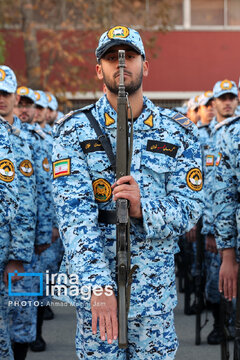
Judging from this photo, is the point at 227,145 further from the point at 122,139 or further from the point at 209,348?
the point at 209,348

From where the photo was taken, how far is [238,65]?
65.4 ft

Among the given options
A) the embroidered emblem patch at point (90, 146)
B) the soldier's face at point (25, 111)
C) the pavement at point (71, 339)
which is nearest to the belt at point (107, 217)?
the embroidered emblem patch at point (90, 146)

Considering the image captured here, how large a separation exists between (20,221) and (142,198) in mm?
2006

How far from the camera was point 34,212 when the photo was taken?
4781 mm

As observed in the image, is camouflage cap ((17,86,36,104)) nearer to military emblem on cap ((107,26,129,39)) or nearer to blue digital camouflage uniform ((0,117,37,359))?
blue digital camouflage uniform ((0,117,37,359))

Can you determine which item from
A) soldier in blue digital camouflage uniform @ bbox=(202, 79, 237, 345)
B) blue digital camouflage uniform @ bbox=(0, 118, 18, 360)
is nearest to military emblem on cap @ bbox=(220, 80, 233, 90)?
soldier in blue digital camouflage uniform @ bbox=(202, 79, 237, 345)

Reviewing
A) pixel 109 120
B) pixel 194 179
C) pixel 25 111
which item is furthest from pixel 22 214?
pixel 25 111

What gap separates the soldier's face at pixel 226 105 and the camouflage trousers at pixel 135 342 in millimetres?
4331

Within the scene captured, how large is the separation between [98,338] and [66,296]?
9.1 inches

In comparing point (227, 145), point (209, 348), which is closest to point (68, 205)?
point (227, 145)

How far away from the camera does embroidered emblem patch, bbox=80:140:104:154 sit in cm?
288

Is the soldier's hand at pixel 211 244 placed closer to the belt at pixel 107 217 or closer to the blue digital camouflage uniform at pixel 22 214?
the blue digital camouflage uniform at pixel 22 214

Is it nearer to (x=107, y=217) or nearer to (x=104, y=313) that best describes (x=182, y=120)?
(x=107, y=217)

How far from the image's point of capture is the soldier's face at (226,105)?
Result: 22.8ft
